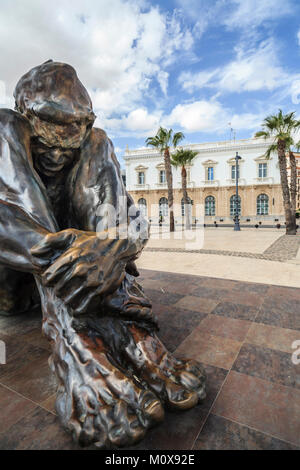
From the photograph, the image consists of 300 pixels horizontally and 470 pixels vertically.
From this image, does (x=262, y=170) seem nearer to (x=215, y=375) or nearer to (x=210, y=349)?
(x=210, y=349)

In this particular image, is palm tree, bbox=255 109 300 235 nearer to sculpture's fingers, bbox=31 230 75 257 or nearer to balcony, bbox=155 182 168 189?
sculpture's fingers, bbox=31 230 75 257

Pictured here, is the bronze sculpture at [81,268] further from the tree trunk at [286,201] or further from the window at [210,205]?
the window at [210,205]

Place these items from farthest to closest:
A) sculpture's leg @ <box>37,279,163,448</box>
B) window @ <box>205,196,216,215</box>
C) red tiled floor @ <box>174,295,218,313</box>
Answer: window @ <box>205,196,216,215</box>, red tiled floor @ <box>174,295,218,313</box>, sculpture's leg @ <box>37,279,163,448</box>

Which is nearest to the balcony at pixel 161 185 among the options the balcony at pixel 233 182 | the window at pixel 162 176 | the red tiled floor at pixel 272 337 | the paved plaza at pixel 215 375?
the window at pixel 162 176

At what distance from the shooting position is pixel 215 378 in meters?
1.41

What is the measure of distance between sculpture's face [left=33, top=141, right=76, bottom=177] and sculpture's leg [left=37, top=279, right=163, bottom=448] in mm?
786

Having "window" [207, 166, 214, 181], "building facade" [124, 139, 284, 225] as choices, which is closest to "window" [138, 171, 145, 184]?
"building facade" [124, 139, 284, 225]

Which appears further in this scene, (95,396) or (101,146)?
Result: (101,146)

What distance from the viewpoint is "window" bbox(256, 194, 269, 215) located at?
31562 mm

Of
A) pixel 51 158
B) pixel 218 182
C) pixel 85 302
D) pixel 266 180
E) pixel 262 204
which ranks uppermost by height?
pixel 218 182

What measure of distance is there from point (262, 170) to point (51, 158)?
34199 mm

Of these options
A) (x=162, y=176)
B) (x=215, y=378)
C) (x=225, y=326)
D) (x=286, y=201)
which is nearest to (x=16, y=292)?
(x=215, y=378)

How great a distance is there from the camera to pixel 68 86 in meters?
1.29
